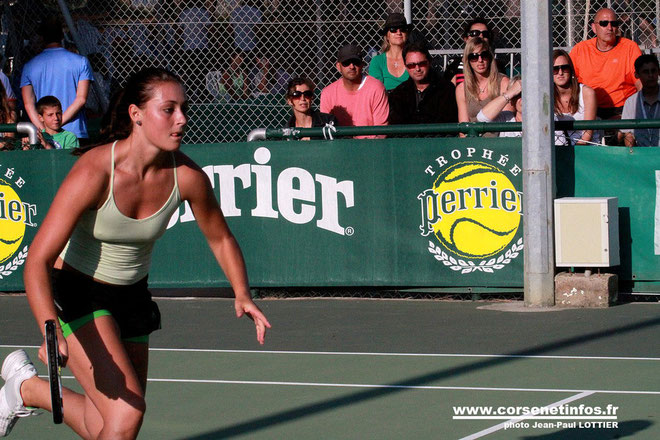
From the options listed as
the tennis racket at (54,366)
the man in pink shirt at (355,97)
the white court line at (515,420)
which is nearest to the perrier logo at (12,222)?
the man in pink shirt at (355,97)

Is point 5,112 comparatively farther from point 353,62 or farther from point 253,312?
point 253,312

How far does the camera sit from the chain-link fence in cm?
1399

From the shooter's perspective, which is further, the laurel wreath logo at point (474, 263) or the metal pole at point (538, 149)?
the laurel wreath logo at point (474, 263)

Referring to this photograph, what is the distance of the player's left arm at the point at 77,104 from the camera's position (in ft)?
40.1

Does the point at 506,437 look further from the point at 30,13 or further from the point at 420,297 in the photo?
the point at 30,13

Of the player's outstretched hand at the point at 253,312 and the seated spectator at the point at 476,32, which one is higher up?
→ the seated spectator at the point at 476,32

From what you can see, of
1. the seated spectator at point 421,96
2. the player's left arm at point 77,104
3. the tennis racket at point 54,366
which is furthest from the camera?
the player's left arm at point 77,104

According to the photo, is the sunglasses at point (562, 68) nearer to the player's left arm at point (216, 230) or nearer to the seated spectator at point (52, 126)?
the seated spectator at point (52, 126)

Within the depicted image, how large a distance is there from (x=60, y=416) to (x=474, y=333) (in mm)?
5360

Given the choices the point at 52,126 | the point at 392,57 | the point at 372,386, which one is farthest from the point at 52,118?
the point at 372,386

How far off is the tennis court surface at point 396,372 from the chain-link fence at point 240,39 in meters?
3.71

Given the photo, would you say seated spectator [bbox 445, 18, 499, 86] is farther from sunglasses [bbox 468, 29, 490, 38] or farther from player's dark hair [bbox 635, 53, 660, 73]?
player's dark hair [bbox 635, 53, 660, 73]

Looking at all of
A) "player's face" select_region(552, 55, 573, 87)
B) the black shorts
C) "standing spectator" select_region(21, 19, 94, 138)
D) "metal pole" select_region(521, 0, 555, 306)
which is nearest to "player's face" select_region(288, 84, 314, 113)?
Answer: "metal pole" select_region(521, 0, 555, 306)

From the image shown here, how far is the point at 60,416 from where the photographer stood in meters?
4.30
